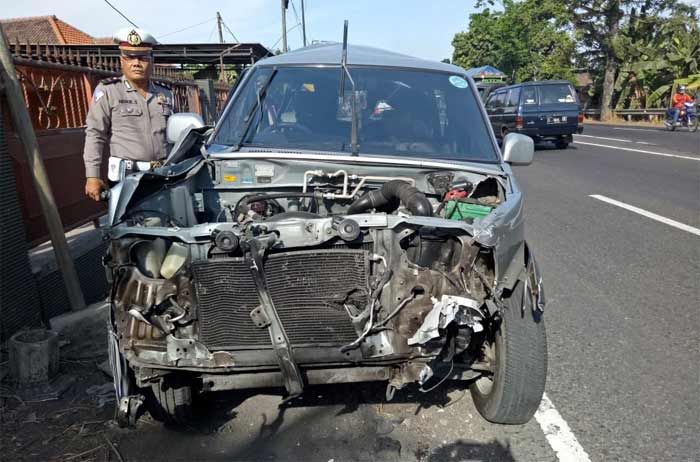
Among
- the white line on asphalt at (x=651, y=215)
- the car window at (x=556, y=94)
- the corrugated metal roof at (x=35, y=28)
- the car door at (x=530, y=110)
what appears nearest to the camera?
the white line on asphalt at (x=651, y=215)

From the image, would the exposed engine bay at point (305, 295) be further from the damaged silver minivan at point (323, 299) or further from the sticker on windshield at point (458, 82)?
the sticker on windshield at point (458, 82)

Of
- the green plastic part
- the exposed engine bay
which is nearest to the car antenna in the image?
the green plastic part

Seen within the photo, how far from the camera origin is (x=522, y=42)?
41.8 meters

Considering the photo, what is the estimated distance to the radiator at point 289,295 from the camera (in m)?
2.47

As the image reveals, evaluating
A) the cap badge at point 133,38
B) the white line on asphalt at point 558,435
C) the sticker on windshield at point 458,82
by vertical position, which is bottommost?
the white line on asphalt at point 558,435

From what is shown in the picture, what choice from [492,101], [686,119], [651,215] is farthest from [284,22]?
[651,215]

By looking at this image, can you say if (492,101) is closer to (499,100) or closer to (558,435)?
(499,100)

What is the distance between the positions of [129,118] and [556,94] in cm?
1435

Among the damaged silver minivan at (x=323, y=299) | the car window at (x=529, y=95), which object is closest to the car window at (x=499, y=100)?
the car window at (x=529, y=95)

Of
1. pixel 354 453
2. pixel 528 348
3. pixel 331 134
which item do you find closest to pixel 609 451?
pixel 528 348

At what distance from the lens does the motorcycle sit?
22.2 meters

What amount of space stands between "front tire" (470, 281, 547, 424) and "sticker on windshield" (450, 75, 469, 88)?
6.37ft

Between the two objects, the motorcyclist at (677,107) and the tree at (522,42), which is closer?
the motorcyclist at (677,107)

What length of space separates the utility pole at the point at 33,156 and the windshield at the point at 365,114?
1.28 meters
